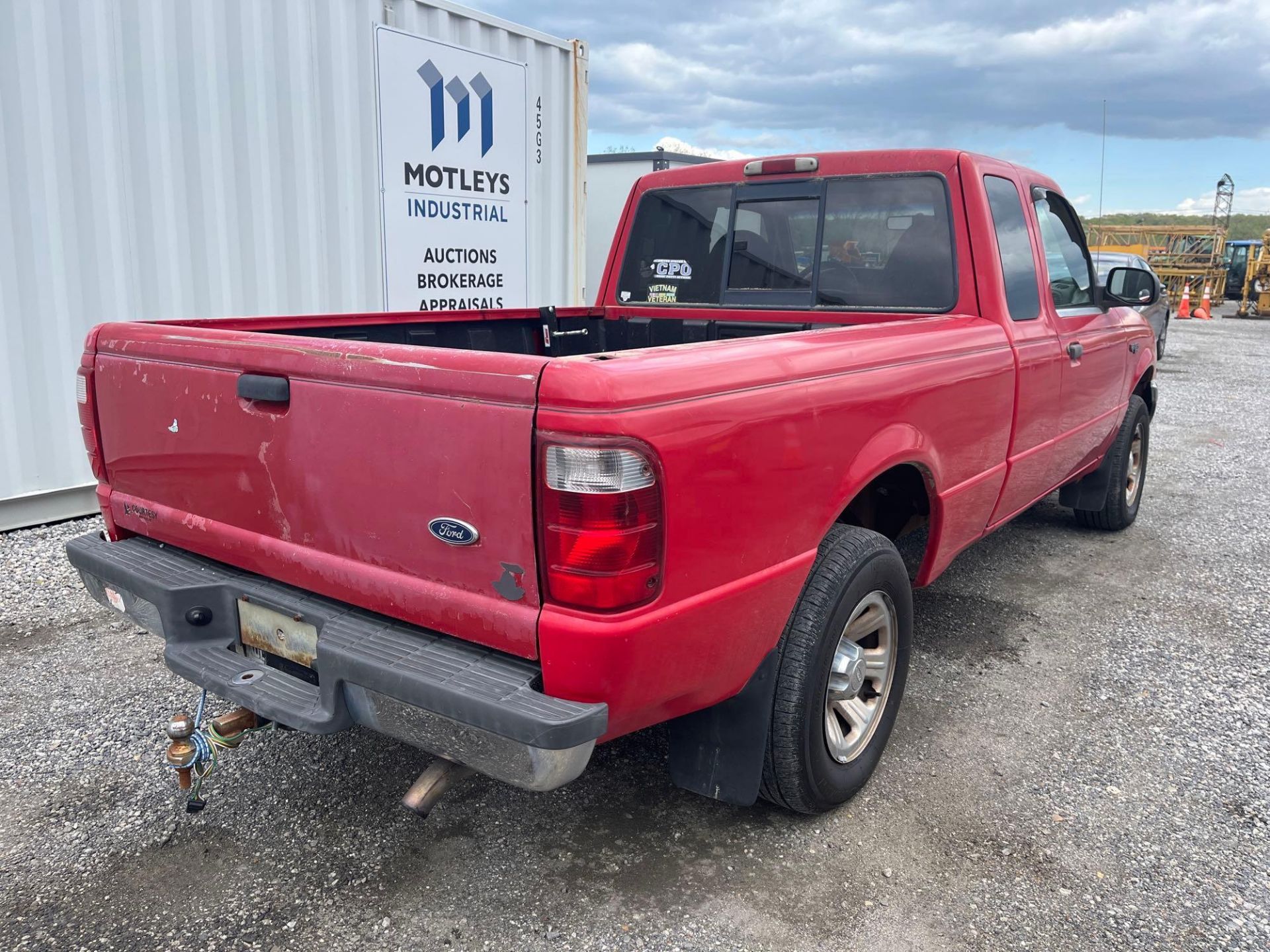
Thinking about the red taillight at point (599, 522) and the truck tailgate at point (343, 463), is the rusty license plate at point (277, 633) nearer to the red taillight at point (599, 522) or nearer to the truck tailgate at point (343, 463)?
the truck tailgate at point (343, 463)

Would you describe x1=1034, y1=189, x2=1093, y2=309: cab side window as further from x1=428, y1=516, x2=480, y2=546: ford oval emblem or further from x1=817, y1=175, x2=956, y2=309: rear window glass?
x1=428, y1=516, x2=480, y2=546: ford oval emblem

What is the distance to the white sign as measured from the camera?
6820 millimetres

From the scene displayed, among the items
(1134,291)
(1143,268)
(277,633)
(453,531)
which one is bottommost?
(277,633)

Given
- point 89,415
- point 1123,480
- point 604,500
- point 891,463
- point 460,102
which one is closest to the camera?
point 604,500

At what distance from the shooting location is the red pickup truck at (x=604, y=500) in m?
1.94

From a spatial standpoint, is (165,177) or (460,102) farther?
(460,102)

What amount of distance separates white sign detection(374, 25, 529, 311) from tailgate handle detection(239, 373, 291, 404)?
4758 mm

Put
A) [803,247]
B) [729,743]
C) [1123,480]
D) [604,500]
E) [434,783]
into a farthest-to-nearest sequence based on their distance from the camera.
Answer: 1. [1123,480]
2. [803,247]
3. [729,743]
4. [434,783]
5. [604,500]

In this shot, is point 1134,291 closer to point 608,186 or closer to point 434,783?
point 434,783

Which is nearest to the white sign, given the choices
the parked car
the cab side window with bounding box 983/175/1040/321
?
the cab side window with bounding box 983/175/1040/321

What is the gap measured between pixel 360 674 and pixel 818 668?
1.17 meters

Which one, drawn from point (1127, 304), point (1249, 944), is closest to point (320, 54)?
point (1127, 304)

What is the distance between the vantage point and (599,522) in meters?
1.89

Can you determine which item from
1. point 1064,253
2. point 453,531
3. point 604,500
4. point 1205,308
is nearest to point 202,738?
point 453,531
